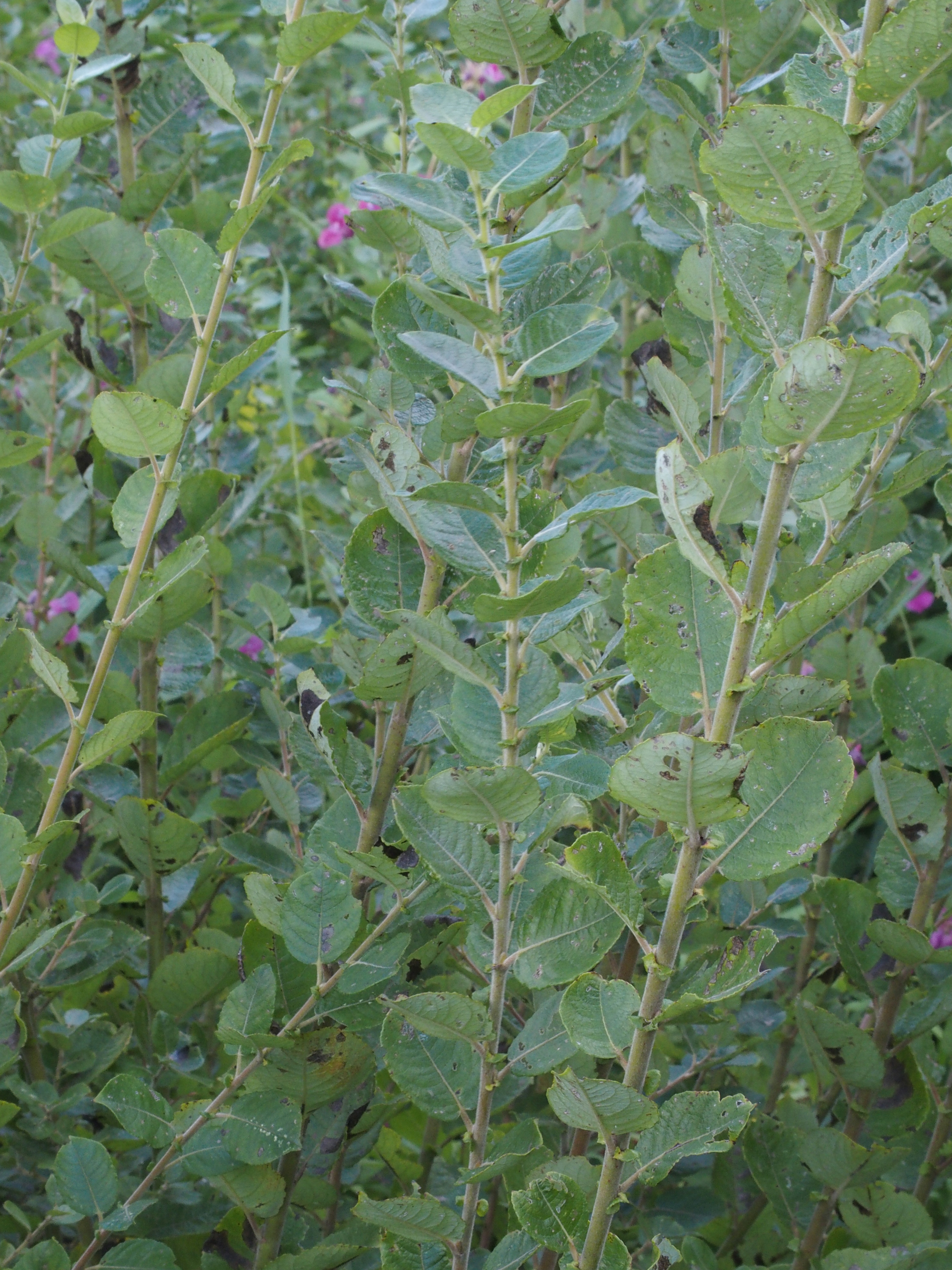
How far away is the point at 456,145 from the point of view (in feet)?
1.94

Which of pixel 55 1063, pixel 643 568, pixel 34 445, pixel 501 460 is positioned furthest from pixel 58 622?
pixel 643 568

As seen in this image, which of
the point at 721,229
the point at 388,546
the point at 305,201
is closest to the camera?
the point at 721,229

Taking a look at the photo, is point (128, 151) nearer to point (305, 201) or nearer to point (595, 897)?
point (595, 897)

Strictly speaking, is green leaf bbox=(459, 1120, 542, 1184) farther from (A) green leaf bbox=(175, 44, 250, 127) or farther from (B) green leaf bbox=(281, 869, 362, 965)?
(A) green leaf bbox=(175, 44, 250, 127)

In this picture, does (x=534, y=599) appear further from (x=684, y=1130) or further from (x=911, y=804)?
(x=911, y=804)

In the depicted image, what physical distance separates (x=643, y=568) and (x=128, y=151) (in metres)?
0.93

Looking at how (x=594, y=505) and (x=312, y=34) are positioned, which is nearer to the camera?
(x=594, y=505)

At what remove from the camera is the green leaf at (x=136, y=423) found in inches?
30.2

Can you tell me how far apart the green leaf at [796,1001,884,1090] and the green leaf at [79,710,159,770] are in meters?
0.59

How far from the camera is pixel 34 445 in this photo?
1.07 m

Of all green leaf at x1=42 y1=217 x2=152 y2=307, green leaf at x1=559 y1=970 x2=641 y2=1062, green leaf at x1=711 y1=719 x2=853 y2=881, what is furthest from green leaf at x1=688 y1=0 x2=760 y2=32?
green leaf at x1=559 y1=970 x2=641 y2=1062

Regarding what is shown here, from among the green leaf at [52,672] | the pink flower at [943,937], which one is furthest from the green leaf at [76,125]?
the pink flower at [943,937]

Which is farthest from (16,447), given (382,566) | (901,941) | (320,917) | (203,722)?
(901,941)

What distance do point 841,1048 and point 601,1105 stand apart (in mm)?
477
